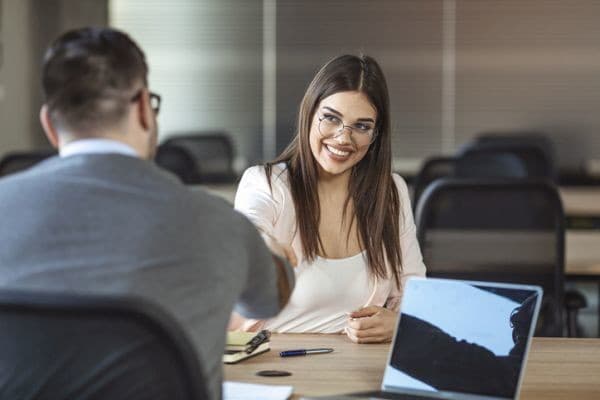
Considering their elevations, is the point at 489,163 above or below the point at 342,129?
below

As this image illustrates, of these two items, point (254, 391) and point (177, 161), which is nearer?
point (254, 391)

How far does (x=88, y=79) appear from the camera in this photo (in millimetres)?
1499

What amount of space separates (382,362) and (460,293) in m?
0.31

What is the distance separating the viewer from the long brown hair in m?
2.65

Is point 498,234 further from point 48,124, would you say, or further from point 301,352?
point 48,124

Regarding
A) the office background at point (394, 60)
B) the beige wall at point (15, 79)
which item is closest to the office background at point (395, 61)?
the office background at point (394, 60)

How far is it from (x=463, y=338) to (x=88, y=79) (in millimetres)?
780

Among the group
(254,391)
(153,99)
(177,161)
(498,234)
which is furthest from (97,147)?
(177,161)

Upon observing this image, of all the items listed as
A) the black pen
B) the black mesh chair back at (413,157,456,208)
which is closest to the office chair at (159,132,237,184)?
the black mesh chair back at (413,157,456,208)

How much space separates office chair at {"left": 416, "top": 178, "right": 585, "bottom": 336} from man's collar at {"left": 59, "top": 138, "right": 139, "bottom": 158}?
1.88 m

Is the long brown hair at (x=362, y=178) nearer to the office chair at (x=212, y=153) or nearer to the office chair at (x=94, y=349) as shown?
the office chair at (x=94, y=349)

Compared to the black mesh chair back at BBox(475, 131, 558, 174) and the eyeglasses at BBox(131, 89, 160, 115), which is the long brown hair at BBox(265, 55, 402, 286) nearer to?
the eyeglasses at BBox(131, 89, 160, 115)

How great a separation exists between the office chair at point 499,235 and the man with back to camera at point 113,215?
183cm

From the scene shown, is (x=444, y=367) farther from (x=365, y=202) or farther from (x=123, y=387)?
(x=365, y=202)
